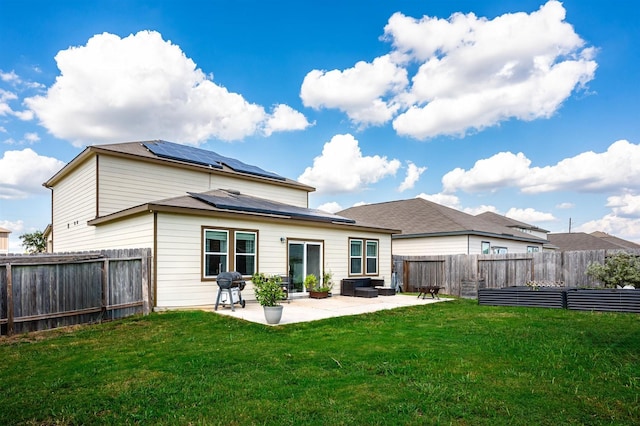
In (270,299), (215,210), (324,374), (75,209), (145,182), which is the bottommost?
(324,374)

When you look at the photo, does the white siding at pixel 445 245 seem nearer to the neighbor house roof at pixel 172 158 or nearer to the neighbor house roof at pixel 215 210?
the neighbor house roof at pixel 172 158

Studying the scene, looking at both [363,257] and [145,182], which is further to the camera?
[363,257]

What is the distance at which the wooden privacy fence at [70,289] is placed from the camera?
8031 mm

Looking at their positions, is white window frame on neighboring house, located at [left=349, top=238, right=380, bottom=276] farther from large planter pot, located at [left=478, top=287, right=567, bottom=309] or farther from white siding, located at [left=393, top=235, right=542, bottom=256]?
white siding, located at [left=393, top=235, right=542, bottom=256]

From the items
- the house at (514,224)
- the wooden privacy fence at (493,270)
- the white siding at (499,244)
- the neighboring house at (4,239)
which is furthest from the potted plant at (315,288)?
the neighboring house at (4,239)

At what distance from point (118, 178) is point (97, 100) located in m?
3.73

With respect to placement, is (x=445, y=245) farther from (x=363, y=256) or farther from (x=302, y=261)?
(x=302, y=261)

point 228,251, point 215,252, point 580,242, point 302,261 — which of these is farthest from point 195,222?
point 580,242

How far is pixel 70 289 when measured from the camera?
888 cm

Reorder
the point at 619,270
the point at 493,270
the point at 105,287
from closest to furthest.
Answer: the point at 105,287, the point at 619,270, the point at 493,270

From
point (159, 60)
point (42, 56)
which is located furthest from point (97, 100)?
point (159, 60)

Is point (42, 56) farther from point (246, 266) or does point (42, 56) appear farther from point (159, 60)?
point (246, 266)

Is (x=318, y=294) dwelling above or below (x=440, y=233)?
below

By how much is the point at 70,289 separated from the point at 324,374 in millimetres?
6811
